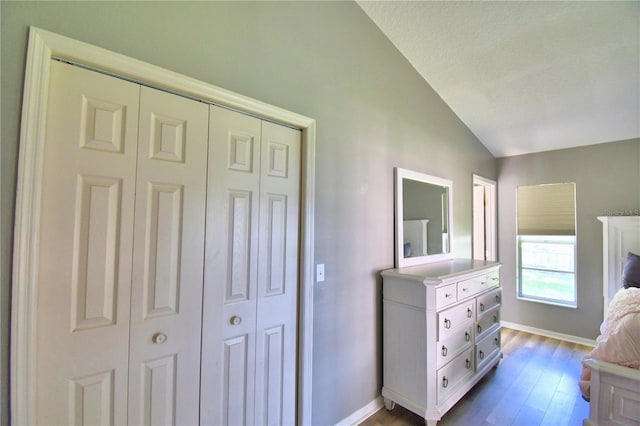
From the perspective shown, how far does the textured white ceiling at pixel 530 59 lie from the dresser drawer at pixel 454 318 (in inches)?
78.2

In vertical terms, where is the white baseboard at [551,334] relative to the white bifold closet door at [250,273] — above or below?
below

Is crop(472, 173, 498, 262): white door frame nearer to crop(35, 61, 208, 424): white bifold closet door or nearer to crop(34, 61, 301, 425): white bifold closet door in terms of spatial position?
crop(34, 61, 301, 425): white bifold closet door

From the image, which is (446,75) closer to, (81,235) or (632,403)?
(632,403)

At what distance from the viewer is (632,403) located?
5.16ft

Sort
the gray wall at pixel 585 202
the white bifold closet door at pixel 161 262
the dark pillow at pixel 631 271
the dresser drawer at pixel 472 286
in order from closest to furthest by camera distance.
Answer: the white bifold closet door at pixel 161 262 < the dresser drawer at pixel 472 286 < the dark pillow at pixel 631 271 < the gray wall at pixel 585 202

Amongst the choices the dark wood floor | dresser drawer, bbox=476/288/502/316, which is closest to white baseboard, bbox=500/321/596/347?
the dark wood floor

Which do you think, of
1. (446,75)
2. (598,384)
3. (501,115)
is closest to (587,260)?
(501,115)

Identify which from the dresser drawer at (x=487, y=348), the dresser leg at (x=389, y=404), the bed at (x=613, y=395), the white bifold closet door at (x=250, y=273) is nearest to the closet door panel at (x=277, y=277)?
the white bifold closet door at (x=250, y=273)

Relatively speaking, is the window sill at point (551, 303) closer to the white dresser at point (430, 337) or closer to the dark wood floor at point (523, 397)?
the dark wood floor at point (523, 397)

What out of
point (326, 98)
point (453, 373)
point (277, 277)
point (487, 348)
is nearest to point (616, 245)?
point (487, 348)

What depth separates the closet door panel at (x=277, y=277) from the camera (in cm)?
150

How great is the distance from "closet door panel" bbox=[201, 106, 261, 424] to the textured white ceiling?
150 centimetres

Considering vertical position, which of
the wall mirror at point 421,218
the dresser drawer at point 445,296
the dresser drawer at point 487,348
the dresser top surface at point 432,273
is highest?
the wall mirror at point 421,218

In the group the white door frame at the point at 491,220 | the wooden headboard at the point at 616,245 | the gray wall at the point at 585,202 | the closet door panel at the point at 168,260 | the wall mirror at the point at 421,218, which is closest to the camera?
the closet door panel at the point at 168,260
